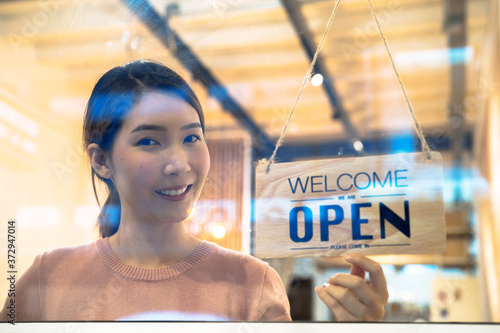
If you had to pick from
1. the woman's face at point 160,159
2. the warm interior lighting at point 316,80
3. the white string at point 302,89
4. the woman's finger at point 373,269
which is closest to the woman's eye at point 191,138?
the woman's face at point 160,159

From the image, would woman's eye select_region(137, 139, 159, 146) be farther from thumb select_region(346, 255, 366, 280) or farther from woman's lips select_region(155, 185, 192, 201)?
thumb select_region(346, 255, 366, 280)

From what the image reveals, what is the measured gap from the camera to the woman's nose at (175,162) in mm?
1068

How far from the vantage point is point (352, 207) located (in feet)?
3.28

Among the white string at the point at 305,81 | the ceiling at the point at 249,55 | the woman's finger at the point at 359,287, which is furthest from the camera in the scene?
the ceiling at the point at 249,55

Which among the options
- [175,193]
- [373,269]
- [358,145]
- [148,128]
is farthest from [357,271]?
[148,128]

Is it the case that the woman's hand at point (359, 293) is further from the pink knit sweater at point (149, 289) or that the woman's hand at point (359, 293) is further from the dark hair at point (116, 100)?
the dark hair at point (116, 100)

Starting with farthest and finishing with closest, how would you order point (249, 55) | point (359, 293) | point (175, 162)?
point (249, 55) → point (175, 162) → point (359, 293)

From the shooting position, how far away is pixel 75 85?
124cm

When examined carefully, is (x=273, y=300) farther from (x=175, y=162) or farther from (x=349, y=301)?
(x=175, y=162)

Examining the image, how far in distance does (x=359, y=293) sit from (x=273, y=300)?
17 centimetres

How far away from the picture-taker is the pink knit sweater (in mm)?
1041

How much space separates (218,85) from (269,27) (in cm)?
19

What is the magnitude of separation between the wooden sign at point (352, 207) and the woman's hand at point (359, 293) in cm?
3
